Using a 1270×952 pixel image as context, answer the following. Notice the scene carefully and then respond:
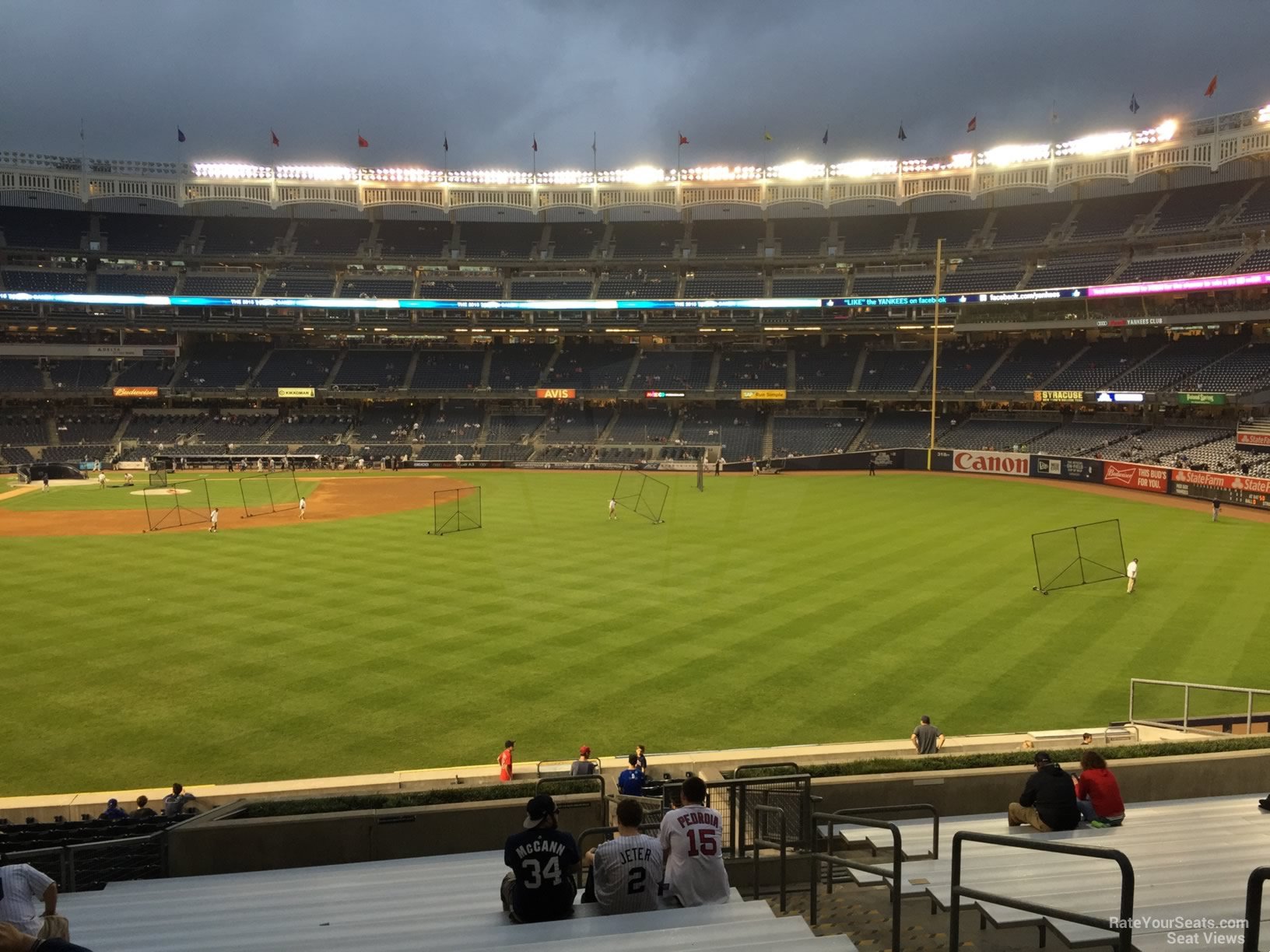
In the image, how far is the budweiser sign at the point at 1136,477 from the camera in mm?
48125

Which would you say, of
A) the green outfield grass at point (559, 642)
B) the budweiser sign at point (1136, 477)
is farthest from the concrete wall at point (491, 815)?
the budweiser sign at point (1136, 477)

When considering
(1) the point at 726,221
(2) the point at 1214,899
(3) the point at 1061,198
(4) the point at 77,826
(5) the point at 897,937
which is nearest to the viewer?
(5) the point at 897,937

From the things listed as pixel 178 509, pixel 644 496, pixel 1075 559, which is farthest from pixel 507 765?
pixel 178 509

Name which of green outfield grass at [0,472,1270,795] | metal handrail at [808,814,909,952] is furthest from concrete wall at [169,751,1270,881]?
green outfield grass at [0,472,1270,795]

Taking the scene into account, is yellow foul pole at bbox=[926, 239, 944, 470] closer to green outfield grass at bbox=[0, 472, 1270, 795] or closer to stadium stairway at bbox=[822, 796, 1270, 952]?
green outfield grass at bbox=[0, 472, 1270, 795]

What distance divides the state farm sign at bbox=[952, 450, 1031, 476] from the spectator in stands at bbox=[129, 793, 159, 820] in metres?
58.8

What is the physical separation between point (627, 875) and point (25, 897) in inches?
181

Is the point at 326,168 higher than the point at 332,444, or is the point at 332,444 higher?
the point at 326,168

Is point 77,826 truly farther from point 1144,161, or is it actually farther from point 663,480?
point 1144,161

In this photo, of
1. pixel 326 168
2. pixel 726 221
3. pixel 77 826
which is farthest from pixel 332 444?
pixel 77 826

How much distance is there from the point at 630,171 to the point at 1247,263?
52178 millimetres

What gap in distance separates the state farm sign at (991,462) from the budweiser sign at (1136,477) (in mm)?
5806

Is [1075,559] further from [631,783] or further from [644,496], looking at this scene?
[644,496]

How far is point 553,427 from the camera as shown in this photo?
79438 millimetres
